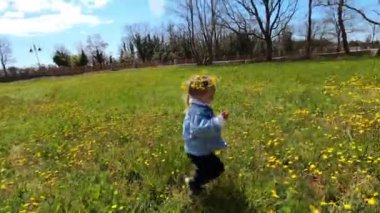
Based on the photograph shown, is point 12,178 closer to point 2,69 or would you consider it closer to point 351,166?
point 351,166

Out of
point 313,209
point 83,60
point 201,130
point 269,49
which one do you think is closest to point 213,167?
point 201,130

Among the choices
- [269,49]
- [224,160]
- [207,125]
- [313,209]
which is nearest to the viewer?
[313,209]

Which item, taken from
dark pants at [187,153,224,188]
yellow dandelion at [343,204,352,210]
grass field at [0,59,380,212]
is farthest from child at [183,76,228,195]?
yellow dandelion at [343,204,352,210]

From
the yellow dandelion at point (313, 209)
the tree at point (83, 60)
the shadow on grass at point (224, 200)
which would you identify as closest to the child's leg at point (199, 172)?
the shadow on grass at point (224, 200)

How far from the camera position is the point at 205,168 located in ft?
16.7

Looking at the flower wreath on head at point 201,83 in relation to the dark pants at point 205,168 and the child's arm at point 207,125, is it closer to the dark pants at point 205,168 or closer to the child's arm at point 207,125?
the child's arm at point 207,125

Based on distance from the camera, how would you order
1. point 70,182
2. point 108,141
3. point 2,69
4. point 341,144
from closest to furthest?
point 70,182 → point 341,144 → point 108,141 → point 2,69

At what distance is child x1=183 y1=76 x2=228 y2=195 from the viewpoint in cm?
483

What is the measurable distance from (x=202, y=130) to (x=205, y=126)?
0.17 ft

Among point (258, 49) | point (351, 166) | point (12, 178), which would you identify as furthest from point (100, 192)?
point (258, 49)

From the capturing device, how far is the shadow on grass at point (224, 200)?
194 inches

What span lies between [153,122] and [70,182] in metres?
4.01

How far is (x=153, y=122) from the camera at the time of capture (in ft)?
32.7

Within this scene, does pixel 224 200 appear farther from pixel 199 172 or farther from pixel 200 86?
pixel 200 86
